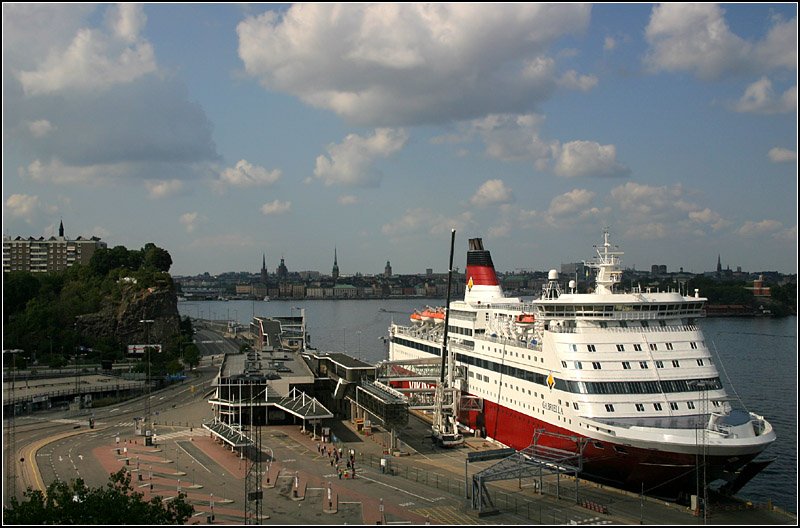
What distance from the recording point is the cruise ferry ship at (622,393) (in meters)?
26.6

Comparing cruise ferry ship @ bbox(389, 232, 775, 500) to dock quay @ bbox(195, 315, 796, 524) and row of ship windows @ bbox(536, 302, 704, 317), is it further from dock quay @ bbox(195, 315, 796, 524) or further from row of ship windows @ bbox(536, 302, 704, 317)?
dock quay @ bbox(195, 315, 796, 524)

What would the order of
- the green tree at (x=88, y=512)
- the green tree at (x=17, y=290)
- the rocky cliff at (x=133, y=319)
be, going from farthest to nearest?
the rocky cliff at (x=133, y=319)
the green tree at (x=17, y=290)
the green tree at (x=88, y=512)

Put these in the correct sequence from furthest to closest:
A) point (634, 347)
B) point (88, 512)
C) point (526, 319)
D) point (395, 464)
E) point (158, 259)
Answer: point (158, 259) → point (526, 319) → point (395, 464) → point (634, 347) → point (88, 512)

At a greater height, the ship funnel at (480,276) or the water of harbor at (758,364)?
the ship funnel at (480,276)

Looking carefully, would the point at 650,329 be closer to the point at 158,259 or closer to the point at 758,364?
the point at 758,364

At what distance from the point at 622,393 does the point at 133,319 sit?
211ft

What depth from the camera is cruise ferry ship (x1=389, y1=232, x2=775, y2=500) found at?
26562mm

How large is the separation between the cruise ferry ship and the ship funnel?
7628 millimetres

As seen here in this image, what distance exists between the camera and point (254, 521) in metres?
24.5

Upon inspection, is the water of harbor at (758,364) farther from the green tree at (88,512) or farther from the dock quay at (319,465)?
the green tree at (88,512)

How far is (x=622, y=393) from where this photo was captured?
29.2m

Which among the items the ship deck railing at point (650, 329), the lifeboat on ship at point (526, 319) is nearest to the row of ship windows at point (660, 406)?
the ship deck railing at point (650, 329)

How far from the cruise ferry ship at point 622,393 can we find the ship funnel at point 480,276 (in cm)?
763

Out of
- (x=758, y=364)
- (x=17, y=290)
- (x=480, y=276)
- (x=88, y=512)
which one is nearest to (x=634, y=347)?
(x=480, y=276)
